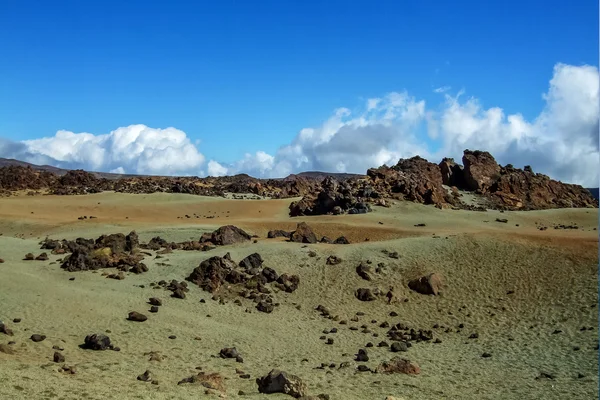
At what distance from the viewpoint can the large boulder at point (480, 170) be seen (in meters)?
55.8

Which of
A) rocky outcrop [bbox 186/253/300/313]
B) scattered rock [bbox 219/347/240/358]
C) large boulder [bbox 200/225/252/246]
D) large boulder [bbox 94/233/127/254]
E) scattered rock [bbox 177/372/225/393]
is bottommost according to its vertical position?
scattered rock [bbox 219/347/240/358]

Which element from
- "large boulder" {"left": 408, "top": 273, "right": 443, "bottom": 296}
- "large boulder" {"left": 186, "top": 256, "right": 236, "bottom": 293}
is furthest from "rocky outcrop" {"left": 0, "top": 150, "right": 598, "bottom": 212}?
"large boulder" {"left": 186, "top": 256, "right": 236, "bottom": 293}

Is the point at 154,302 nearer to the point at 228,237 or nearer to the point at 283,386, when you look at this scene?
the point at 283,386

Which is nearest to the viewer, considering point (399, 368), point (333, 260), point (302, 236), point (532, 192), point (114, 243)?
point (399, 368)

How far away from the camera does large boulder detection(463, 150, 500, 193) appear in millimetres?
55750

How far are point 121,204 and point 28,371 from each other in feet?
130

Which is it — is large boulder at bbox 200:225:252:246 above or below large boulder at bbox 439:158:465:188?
below

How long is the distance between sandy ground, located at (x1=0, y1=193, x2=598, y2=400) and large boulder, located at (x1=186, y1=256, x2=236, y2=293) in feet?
1.66

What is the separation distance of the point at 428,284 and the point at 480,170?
Answer: 38508 millimetres

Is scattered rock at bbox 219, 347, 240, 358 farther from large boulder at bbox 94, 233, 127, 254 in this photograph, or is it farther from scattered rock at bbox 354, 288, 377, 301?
large boulder at bbox 94, 233, 127, 254

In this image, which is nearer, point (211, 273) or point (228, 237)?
point (211, 273)

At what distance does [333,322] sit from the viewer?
1902 centimetres

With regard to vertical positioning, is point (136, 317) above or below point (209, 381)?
above

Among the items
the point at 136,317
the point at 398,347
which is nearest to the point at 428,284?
the point at 398,347
